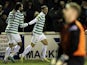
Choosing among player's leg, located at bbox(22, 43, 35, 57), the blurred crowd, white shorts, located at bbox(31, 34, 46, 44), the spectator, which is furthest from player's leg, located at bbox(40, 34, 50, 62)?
the spectator

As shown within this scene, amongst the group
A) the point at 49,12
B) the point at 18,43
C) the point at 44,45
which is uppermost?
the point at 49,12

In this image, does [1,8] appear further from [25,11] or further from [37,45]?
[37,45]

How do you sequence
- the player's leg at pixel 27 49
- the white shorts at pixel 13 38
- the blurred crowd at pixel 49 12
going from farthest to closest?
the blurred crowd at pixel 49 12, the player's leg at pixel 27 49, the white shorts at pixel 13 38

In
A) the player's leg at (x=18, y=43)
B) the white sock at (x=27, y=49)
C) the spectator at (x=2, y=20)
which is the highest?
the spectator at (x=2, y=20)

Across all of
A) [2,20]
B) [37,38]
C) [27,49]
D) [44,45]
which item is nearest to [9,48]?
[27,49]

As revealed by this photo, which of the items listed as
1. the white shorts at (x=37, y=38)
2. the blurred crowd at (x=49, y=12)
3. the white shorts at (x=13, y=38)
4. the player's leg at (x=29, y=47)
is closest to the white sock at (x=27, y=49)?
the player's leg at (x=29, y=47)

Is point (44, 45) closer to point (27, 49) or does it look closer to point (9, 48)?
point (27, 49)

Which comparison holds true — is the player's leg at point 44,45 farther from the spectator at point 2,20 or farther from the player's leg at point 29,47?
the spectator at point 2,20

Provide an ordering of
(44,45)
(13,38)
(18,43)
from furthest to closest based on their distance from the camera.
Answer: (44,45)
(18,43)
(13,38)

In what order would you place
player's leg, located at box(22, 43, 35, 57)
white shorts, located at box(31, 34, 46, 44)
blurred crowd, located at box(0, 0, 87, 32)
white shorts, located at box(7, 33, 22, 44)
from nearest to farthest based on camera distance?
white shorts, located at box(7, 33, 22, 44), white shorts, located at box(31, 34, 46, 44), player's leg, located at box(22, 43, 35, 57), blurred crowd, located at box(0, 0, 87, 32)

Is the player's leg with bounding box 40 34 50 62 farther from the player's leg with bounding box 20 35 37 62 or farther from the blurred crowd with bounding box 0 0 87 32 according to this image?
the blurred crowd with bounding box 0 0 87 32

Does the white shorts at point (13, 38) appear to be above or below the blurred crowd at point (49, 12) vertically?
below

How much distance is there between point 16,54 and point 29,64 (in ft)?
5.70

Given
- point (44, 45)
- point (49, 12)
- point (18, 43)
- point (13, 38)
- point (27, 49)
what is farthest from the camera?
point (49, 12)
